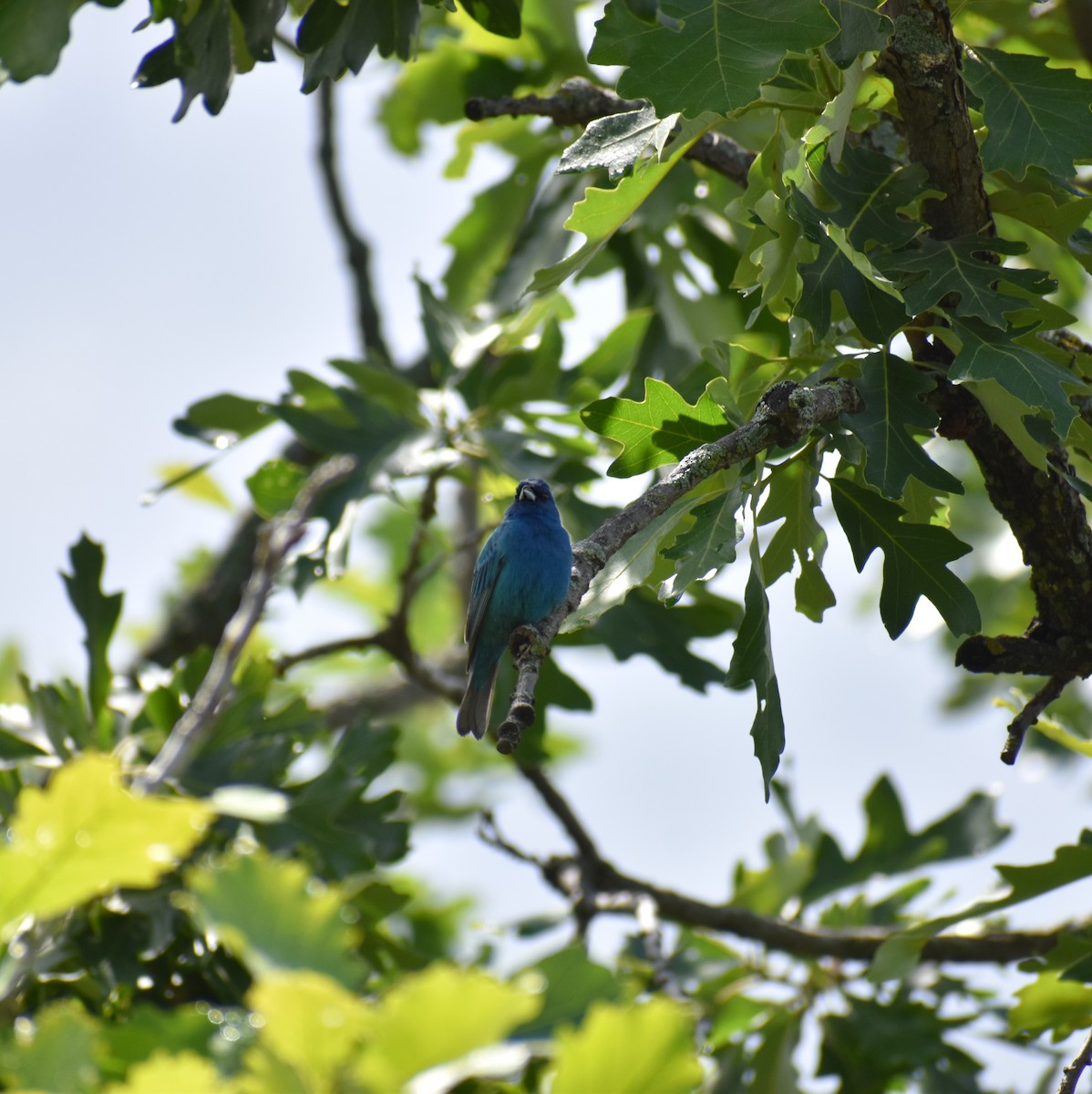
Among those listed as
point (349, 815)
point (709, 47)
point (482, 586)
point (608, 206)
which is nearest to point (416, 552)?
point (482, 586)

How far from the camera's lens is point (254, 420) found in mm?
4520

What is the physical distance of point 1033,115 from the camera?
2.55 metres

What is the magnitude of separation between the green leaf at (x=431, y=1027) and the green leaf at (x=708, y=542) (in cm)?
126

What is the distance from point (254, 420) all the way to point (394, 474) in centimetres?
79

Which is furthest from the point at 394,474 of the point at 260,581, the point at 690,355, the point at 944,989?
the point at 944,989

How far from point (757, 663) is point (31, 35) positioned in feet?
7.63

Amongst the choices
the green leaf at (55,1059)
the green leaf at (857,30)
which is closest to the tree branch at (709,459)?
the green leaf at (857,30)

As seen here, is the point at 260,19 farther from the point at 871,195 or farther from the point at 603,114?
the point at 871,195

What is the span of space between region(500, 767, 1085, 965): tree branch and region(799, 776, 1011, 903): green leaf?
0.39 meters

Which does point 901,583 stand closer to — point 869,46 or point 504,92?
point 869,46

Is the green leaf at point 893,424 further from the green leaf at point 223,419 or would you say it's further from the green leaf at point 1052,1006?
the green leaf at point 223,419

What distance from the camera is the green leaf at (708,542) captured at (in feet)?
7.50

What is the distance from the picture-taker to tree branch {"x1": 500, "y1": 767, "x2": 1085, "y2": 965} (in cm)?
386

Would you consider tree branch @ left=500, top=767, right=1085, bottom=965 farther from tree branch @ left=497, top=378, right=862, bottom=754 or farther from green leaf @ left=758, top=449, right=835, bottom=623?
tree branch @ left=497, top=378, right=862, bottom=754
